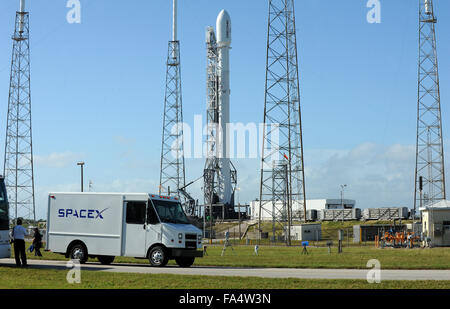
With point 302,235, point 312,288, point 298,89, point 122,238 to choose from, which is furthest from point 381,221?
point 312,288

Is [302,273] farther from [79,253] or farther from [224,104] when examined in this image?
[224,104]

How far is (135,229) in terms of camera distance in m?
22.0

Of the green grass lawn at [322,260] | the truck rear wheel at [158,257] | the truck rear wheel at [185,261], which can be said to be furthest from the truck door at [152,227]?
the green grass lawn at [322,260]

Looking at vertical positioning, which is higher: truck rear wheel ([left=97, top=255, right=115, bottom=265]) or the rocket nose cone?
the rocket nose cone

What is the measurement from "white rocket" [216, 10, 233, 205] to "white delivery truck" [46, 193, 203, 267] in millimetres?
76519

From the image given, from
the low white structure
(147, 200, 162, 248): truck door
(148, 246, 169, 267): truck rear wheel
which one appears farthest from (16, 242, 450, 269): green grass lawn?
the low white structure

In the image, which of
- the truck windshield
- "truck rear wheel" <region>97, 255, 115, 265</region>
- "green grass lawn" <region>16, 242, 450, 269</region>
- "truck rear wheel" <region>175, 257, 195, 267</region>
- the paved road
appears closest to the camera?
the paved road

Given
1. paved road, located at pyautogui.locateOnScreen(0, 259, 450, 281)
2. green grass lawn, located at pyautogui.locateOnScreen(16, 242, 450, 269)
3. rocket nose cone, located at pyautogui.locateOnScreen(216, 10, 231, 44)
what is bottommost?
green grass lawn, located at pyautogui.locateOnScreen(16, 242, 450, 269)

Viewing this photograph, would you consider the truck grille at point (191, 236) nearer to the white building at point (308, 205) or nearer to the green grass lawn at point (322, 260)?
the green grass lawn at point (322, 260)

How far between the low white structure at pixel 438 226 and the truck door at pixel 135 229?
29823 millimetres

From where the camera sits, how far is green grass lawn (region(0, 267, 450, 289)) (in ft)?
45.8

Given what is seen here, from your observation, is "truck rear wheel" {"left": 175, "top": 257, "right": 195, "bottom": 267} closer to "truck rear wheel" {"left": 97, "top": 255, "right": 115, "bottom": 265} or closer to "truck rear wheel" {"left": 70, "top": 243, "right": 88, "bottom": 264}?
"truck rear wheel" {"left": 97, "top": 255, "right": 115, "bottom": 265}

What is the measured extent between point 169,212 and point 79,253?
12.8ft

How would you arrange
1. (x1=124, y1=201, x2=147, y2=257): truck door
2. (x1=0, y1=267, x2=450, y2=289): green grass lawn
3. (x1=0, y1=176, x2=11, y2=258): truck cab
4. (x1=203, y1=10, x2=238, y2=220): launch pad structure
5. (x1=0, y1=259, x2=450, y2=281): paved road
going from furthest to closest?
(x1=203, y1=10, x2=238, y2=220): launch pad structure, (x1=124, y1=201, x2=147, y2=257): truck door, (x1=0, y1=176, x2=11, y2=258): truck cab, (x1=0, y1=259, x2=450, y2=281): paved road, (x1=0, y1=267, x2=450, y2=289): green grass lawn
